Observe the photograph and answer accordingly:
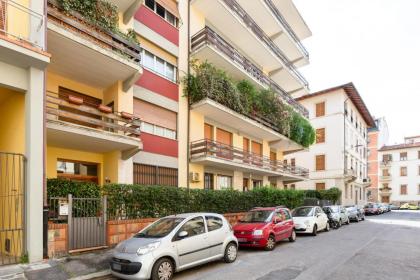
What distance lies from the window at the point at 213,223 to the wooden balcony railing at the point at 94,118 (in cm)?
477

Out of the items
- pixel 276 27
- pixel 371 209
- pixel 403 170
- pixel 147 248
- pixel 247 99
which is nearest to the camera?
pixel 147 248

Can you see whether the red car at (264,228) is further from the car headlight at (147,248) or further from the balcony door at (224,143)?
the balcony door at (224,143)

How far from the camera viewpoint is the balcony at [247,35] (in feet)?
61.8

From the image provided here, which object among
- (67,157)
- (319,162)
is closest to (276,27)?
(319,162)

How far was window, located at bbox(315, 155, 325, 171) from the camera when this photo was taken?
3691 cm

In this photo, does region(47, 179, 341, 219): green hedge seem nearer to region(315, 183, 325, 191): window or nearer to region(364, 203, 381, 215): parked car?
region(315, 183, 325, 191): window

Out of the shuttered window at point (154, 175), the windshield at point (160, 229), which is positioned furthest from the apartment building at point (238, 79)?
the windshield at point (160, 229)

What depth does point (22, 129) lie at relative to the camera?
9.08 m

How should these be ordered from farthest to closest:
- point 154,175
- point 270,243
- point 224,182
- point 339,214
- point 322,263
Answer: point 339,214 → point 224,182 → point 154,175 → point 270,243 → point 322,263

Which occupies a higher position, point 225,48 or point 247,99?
point 225,48

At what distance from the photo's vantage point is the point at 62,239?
9.36 metres

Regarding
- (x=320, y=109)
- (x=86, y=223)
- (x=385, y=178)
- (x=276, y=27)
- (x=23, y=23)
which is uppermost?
(x=276, y=27)

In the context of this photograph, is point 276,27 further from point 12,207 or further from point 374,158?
point 374,158

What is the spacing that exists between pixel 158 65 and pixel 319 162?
2662cm
